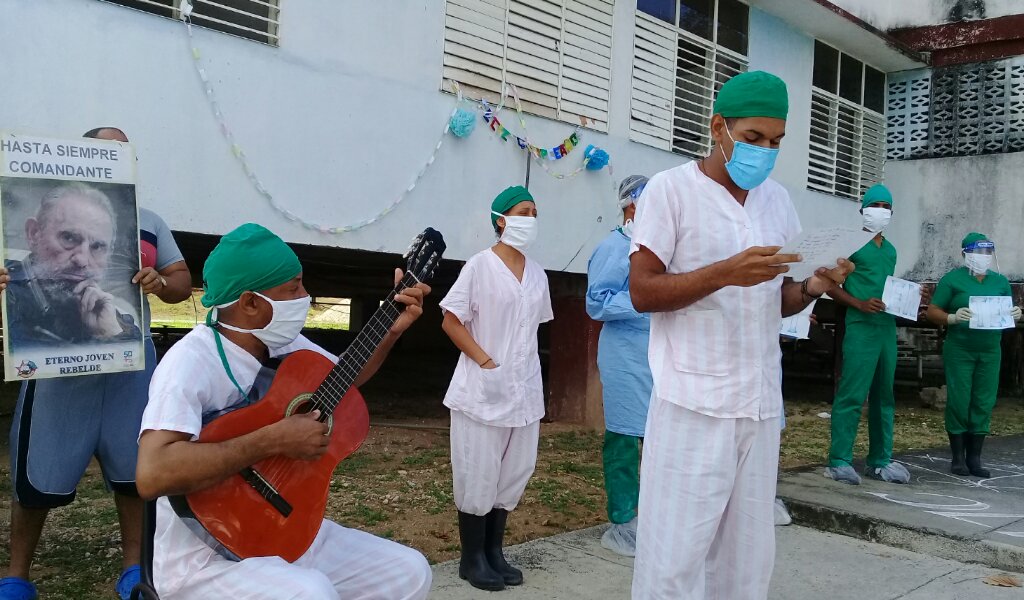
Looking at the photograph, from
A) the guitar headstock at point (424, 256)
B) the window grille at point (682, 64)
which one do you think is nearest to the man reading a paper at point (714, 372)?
the guitar headstock at point (424, 256)

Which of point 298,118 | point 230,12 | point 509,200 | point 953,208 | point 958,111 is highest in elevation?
point 958,111

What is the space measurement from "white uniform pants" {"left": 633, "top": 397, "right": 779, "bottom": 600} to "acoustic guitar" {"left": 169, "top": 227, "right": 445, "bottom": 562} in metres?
0.88

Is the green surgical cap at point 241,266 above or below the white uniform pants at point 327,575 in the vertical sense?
above

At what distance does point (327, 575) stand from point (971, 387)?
5.64m

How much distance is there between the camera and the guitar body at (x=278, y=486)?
2.13m

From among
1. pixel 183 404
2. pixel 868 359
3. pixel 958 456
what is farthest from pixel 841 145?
pixel 183 404

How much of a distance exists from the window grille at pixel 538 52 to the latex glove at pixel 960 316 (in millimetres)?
3397

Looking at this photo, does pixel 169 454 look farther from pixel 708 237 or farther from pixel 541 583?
pixel 541 583

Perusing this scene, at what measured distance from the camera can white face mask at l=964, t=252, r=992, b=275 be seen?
6.39 m

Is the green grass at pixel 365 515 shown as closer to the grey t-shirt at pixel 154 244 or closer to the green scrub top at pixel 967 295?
the grey t-shirt at pixel 154 244

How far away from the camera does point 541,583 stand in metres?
3.90

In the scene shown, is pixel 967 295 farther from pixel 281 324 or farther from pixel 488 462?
pixel 281 324

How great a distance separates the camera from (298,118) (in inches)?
226

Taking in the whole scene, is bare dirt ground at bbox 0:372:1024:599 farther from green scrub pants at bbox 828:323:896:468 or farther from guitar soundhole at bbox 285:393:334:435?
guitar soundhole at bbox 285:393:334:435
